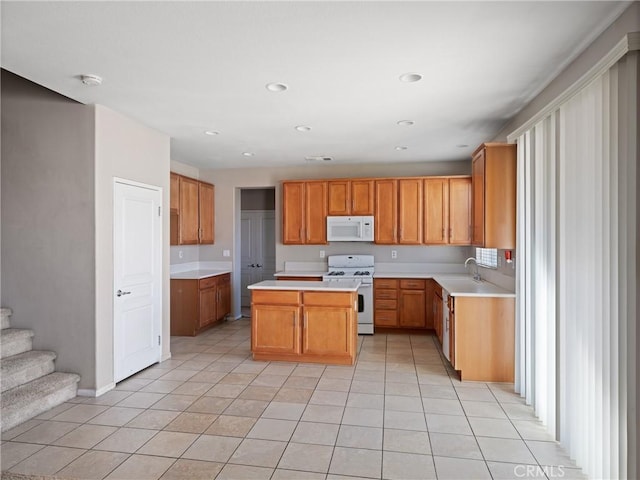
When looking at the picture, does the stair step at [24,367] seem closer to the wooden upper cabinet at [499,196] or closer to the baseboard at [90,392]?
the baseboard at [90,392]

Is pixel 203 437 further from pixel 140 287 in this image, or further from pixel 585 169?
pixel 585 169

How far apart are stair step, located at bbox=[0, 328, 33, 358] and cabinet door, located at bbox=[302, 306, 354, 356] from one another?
2.59 meters

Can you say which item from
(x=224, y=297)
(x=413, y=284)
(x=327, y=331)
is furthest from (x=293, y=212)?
(x=327, y=331)

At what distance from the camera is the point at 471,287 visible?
4.22m

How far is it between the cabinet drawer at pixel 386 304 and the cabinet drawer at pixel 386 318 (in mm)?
59

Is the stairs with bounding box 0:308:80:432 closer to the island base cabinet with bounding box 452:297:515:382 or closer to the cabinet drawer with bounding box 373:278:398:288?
the island base cabinet with bounding box 452:297:515:382

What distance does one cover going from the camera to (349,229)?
607 centimetres

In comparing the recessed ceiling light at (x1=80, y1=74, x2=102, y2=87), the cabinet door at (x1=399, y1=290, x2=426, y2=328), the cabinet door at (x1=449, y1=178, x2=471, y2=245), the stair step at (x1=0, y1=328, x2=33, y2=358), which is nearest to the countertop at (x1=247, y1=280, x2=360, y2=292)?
the cabinet door at (x1=399, y1=290, x2=426, y2=328)

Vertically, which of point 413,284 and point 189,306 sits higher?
point 413,284

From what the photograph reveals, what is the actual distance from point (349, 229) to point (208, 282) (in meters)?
2.30

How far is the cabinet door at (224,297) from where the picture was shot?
20.5 ft

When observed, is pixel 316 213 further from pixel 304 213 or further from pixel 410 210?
pixel 410 210

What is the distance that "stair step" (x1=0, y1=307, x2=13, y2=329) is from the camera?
355 cm

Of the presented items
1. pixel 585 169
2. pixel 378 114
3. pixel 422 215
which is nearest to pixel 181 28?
pixel 378 114
